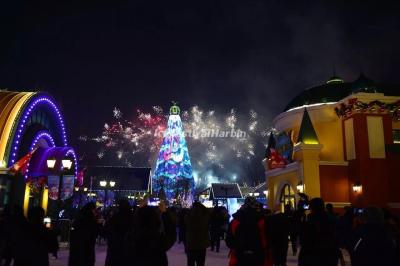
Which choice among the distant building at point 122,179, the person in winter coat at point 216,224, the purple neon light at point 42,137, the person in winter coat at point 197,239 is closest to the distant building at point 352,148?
the person in winter coat at point 216,224

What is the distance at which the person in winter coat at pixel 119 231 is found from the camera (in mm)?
6832

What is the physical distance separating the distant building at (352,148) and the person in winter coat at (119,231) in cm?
1983

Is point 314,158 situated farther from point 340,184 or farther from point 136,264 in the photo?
point 136,264

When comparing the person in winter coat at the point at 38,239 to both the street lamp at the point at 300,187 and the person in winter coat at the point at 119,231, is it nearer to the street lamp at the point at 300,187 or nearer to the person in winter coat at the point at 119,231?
the person in winter coat at the point at 119,231

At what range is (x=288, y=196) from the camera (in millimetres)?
29844

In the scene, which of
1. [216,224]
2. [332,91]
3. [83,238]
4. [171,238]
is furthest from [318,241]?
[332,91]

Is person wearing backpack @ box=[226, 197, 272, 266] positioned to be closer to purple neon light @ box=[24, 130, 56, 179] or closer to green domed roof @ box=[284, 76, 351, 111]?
purple neon light @ box=[24, 130, 56, 179]

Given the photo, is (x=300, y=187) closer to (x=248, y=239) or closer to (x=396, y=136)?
(x=396, y=136)

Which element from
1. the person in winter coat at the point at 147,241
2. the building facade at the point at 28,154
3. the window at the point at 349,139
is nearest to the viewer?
the person in winter coat at the point at 147,241

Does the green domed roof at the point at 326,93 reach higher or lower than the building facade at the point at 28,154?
higher

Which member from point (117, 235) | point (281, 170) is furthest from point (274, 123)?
point (117, 235)

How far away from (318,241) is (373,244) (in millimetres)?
1056

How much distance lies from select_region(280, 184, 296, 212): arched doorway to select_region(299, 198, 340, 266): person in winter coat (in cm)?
2317

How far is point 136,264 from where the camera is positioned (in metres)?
4.78
